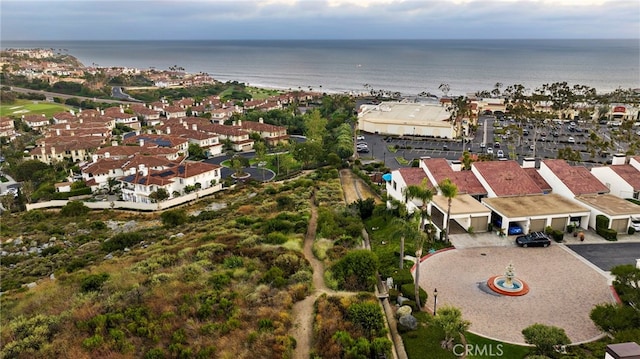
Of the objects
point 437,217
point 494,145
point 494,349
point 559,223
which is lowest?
point 494,349

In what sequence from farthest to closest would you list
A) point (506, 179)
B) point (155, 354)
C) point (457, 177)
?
point (457, 177) → point (506, 179) → point (155, 354)

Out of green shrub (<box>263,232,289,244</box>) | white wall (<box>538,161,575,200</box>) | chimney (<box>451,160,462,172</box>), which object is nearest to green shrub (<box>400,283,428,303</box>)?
green shrub (<box>263,232,289,244</box>)

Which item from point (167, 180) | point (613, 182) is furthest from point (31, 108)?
point (613, 182)

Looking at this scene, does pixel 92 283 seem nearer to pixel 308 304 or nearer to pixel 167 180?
pixel 308 304

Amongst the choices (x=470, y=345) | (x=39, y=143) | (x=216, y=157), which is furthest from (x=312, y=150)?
(x=39, y=143)

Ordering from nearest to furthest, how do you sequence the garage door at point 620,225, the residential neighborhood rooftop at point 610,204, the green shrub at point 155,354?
the green shrub at point 155,354, the garage door at point 620,225, the residential neighborhood rooftop at point 610,204

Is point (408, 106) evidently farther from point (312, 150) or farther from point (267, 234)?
point (267, 234)

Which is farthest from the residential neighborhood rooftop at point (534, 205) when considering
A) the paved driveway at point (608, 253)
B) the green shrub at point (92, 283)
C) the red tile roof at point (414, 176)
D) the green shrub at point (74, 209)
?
the green shrub at point (74, 209)

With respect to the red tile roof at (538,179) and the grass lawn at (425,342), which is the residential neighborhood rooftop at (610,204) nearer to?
the red tile roof at (538,179)
